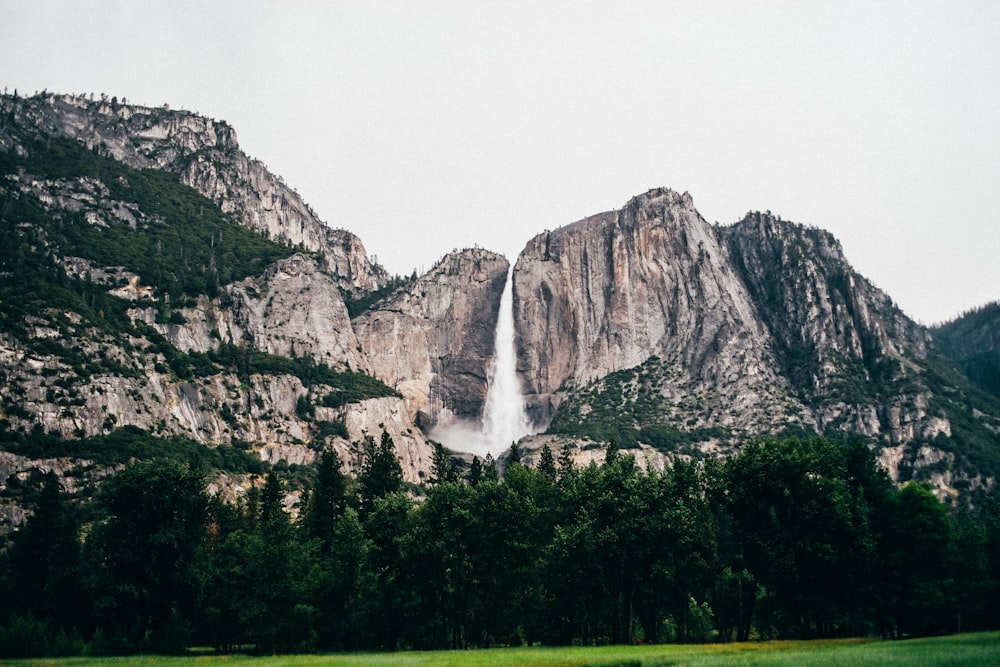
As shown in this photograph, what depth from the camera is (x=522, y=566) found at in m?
59.5

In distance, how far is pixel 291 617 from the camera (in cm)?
5803

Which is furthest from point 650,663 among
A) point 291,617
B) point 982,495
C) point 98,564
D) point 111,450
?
point 982,495

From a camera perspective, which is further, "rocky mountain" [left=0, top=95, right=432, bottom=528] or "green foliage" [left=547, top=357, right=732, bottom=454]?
"green foliage" [left=547, top=357, right=732, bottom=454]

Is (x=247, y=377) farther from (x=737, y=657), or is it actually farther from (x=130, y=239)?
(x=737, y=657)

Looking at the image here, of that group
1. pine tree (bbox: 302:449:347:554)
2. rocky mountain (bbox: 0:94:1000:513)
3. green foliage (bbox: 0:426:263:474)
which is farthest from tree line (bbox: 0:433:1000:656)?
rocky mountain (bbox: 0:94:1000:513)

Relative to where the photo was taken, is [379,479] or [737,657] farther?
[379,479]

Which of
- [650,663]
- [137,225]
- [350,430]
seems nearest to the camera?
[650,663]

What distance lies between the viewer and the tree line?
53562mm

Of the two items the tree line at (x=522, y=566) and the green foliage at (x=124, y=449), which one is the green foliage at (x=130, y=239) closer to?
the green foliage at (x=124, y=449)

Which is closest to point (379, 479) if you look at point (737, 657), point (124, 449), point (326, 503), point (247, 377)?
point (326, 503)

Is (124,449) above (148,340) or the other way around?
the other way around

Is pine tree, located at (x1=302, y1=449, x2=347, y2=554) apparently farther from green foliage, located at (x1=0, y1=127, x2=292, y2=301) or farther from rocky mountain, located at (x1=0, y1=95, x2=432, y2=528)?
green foliage, located at (x1=0, y1=127, x2=292, y2=301)

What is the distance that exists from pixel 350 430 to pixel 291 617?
111260 mm

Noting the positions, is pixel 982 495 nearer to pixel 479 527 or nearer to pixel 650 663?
pixel 479 527
